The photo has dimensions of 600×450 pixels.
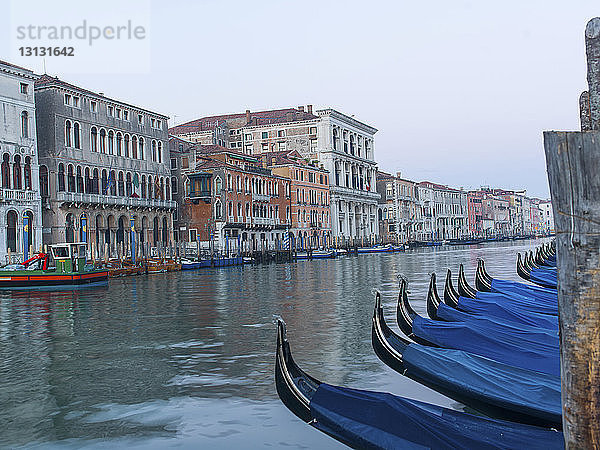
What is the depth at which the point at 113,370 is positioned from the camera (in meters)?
7.92

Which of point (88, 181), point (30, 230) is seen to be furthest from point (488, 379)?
point (88, 181)

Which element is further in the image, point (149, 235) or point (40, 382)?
point (149, 235)

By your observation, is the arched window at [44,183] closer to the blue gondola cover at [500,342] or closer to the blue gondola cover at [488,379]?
the blue gondola cover at [500,342]

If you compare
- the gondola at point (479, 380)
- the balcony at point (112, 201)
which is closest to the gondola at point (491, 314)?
the gondola at point (479, 380)

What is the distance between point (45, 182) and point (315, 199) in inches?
994

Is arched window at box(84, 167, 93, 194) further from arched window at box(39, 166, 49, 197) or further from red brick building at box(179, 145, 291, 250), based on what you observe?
red brick building at box(179, 145, 291, 250)

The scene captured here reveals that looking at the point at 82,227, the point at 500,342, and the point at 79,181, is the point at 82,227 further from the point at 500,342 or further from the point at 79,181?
the point at 500,342

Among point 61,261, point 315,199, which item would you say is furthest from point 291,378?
point 315,199

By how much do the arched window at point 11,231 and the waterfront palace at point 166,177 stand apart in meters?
0.04

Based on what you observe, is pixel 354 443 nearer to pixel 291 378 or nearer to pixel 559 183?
pixel 291 378

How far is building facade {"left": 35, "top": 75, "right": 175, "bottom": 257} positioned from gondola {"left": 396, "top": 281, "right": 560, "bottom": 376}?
24645mm

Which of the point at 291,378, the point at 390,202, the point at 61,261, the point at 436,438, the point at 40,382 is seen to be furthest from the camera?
the point at 390,202

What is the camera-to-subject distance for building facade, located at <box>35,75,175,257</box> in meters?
29.6

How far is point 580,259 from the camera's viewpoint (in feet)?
8.57
